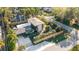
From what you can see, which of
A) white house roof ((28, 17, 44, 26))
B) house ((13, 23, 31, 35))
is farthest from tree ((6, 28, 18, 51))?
white house roof ((28, 17, 44, 26))

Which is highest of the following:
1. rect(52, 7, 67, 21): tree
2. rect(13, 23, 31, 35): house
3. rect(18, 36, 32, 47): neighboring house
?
rect(52, 7, 67, 21): tree

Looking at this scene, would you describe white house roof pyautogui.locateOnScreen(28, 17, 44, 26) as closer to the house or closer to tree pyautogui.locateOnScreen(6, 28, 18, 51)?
the house

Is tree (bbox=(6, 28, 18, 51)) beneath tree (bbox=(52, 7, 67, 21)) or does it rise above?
beneath

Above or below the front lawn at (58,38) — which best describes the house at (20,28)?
above

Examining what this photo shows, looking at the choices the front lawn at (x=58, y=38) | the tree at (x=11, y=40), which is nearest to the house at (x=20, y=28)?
the tree at (x=11, y=40)

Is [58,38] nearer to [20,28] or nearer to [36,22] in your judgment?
[36,22]

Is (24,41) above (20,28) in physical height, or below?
below

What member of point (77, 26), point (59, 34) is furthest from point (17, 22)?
point (77, 26)

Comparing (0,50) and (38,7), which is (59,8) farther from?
(0,50)

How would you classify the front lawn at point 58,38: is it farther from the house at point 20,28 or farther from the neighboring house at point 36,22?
the house at point 20,28

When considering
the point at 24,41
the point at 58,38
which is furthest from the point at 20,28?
the point at 58,38
